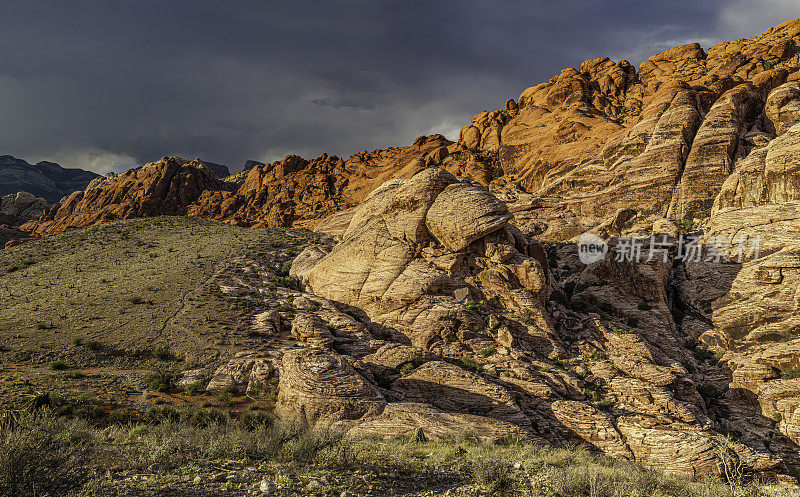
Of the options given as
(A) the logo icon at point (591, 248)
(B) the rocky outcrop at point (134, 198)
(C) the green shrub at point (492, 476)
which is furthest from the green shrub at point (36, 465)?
(B) the rocky outcrop at point (134, 198)

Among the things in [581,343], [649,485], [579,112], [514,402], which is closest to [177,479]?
[649,485]

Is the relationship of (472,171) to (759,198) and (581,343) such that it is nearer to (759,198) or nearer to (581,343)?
(759,198)

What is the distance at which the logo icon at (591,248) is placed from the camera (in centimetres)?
3869

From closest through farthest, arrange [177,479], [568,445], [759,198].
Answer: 1. [177,479]
2. [568,445]
3. [759,198]

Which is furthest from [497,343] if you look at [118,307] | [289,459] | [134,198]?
[134,198]

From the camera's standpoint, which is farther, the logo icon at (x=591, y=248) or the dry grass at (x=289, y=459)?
the logo icon at (x=591, y=248)

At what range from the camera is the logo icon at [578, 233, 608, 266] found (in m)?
38.7

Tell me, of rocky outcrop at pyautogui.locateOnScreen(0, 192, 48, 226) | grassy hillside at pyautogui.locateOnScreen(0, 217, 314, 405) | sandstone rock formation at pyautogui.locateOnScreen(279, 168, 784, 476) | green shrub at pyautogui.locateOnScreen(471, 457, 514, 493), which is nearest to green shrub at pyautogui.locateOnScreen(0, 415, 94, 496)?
green shrub at pyautogui.locateOnScreen(471, 457, 514, 493)

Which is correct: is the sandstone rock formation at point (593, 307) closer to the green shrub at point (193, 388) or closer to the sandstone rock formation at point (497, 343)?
the sandstone rock formation at point (497, 343)

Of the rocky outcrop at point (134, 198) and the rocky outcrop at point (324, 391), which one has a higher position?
the rocky outcrop at point (134, 198)

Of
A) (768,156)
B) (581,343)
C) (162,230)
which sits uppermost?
(768,156)

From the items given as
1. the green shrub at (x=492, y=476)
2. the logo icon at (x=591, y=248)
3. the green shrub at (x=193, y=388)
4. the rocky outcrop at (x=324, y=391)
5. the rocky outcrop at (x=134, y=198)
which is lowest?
the green shrub at (x=193, y=388)

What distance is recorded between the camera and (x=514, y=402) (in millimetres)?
Result: 21188

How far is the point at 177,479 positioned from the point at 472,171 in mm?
82818
